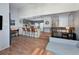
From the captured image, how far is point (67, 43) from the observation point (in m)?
2.32

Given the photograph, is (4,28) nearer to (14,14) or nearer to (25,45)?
(14,14)

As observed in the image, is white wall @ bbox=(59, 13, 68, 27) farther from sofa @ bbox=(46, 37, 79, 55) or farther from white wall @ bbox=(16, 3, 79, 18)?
sofa @ bbox=(46, 37, 79, 55)

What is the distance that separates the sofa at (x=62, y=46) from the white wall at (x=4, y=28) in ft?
2.71

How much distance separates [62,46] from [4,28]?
119 cm

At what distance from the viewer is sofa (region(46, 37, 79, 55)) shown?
2293 mm

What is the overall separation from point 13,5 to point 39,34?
0.76m

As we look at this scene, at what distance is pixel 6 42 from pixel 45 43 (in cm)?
77

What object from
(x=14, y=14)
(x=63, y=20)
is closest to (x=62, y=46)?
(x=63, y=20)

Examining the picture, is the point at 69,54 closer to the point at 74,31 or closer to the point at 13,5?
the point at 74,31

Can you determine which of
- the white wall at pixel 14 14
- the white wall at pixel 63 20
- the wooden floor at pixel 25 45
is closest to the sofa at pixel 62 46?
the wooden floor at pixel 25 45

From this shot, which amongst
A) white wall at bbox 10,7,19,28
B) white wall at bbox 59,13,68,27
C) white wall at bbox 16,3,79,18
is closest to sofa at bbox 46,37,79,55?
white wall at bbox 59,13,68,27

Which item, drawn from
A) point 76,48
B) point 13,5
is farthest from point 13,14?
point 76,48
